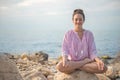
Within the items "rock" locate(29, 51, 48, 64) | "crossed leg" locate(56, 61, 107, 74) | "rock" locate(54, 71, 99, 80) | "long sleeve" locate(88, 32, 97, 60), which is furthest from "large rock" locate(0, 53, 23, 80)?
"rock" locate(29, 51, 48, 64)

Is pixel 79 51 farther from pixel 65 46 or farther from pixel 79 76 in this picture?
pixel 79 76

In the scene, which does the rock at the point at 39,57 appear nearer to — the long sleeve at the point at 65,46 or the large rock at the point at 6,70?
the long sleeve at the point at 65,46

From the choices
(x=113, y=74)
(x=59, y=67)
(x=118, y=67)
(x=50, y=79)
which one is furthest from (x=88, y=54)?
(x=118, y=67)

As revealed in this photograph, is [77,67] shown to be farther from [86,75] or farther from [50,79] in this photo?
[50,79]

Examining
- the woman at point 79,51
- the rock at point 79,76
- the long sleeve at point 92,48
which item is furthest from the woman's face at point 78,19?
the rock at point 79,76

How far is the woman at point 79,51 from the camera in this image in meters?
7.42

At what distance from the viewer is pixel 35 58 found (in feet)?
81.8

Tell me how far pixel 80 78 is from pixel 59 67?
573 millimetres

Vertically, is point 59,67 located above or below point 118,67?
above

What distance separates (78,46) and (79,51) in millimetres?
122

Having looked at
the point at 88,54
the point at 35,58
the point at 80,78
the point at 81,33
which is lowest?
the point at 35,58

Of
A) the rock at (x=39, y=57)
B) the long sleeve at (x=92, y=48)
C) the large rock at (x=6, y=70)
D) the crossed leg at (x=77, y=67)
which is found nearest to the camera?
the large rock at (x=6, y=70)

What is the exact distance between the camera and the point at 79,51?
7578mm

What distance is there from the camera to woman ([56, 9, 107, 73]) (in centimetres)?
742
